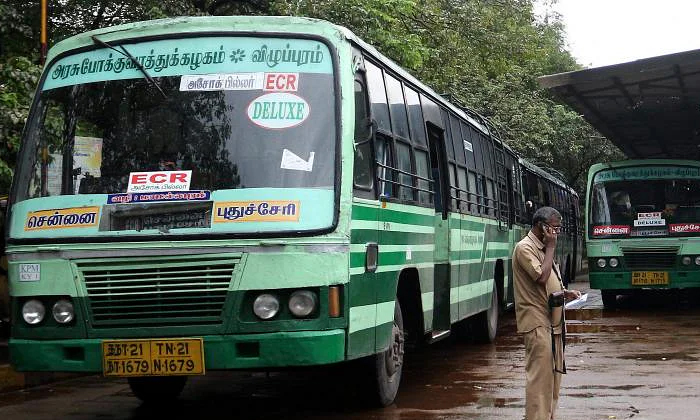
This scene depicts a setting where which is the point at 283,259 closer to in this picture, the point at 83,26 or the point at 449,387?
the point at 449,387

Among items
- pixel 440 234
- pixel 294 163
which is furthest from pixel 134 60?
pixel 440 234

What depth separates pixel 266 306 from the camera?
257 inches

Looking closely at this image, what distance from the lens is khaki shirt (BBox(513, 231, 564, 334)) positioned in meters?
6.76

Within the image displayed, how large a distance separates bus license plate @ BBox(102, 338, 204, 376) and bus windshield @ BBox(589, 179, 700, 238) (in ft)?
41.5

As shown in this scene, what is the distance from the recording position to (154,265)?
21.7 feet

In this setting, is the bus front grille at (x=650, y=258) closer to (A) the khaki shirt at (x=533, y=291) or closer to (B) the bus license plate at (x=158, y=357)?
(A) the khaki shirt at (x=533, y=291)

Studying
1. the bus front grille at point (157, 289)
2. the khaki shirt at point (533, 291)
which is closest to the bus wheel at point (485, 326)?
the khaki shirt at point (533, 291)

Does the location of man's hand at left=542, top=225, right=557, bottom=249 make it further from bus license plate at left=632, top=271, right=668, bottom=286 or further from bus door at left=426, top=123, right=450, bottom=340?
bus license plate at left=632, top=271, right=668, bottom=286

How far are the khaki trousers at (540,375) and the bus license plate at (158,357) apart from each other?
2.14 m

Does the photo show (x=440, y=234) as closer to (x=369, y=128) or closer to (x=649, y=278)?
(x=369, y=128)

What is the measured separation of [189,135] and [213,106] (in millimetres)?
257

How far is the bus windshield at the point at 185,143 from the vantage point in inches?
261

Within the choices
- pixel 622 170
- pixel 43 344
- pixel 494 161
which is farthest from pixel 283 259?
pixel 622 170

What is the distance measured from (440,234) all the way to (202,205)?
3783mm
